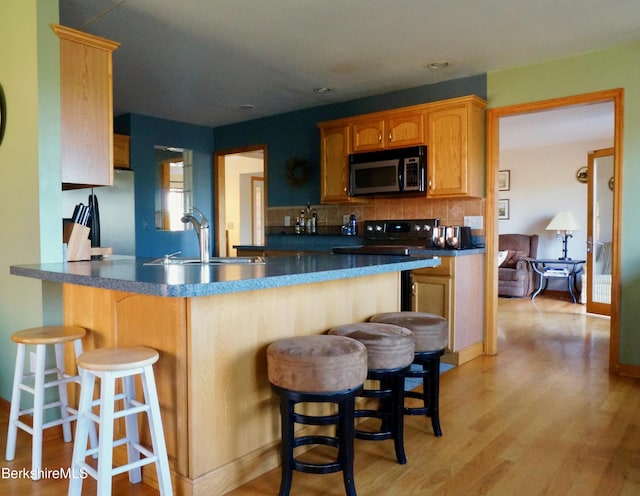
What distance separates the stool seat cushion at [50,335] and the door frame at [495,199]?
3127 mm

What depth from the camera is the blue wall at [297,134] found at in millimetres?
4597

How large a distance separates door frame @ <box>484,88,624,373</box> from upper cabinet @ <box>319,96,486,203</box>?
0.31ft

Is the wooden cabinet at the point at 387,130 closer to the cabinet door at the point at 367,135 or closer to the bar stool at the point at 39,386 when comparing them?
the cabinet door at the point at 367,135

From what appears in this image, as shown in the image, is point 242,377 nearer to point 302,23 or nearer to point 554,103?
point 302,23

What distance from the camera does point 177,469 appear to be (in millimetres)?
1885

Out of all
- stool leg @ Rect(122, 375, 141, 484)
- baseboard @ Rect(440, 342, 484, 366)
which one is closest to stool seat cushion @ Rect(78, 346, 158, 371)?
stool leg @ Rect(122, 375, 141, 484)

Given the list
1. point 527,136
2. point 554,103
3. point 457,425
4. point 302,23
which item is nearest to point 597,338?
point 554,103

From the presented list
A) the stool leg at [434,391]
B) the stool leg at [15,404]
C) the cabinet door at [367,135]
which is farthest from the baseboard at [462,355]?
the stool leg at [15,404]

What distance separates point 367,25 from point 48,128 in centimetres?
197

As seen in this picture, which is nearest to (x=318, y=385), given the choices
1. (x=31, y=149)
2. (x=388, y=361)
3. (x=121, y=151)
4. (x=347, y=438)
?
(x=347, y=438)

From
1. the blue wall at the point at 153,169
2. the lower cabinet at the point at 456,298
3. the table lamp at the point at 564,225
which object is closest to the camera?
the lower cabinet at the point at 456,298

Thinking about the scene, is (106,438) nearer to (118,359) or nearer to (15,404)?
(118,359)

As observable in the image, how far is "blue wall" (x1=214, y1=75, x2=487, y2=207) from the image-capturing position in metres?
4.60

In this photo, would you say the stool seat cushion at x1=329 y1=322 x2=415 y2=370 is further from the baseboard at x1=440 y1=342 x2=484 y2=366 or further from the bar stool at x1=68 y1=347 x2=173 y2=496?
the baseboard at x1=440 y1=342 x2=484 y2=366
